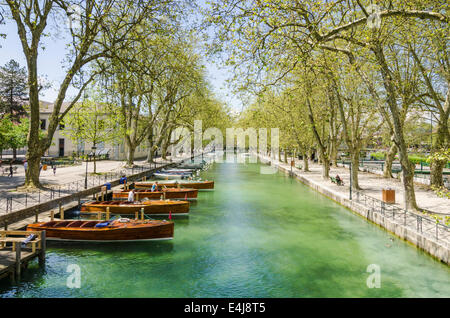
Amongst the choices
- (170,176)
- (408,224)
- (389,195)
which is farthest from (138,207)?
(170,176)

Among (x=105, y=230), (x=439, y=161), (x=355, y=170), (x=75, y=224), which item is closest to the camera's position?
(x=105, y=230)

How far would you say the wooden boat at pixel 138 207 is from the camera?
20156 millimetres

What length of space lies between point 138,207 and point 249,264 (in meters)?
10.3

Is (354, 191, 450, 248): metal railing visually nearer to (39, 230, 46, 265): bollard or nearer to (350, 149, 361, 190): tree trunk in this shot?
(350, 149, 361, 190): tree trunk

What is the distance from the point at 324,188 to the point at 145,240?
60.6 feet

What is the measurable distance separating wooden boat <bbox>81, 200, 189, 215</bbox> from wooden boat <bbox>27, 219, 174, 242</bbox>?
4524 mm

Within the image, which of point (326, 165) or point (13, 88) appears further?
point (13, 88)

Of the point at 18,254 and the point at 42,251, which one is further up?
the point at 18,254

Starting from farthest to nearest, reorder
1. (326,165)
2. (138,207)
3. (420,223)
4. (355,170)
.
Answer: (326,165) → (355,170) → (138,207) → (420,223)

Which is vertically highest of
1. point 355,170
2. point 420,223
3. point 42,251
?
point 355,170

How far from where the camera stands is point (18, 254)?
35.7 feet

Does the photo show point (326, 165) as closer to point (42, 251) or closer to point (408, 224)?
point (408, 224)

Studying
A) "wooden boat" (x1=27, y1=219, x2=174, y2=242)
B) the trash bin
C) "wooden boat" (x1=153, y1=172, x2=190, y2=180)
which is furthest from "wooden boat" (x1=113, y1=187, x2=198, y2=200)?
the trash bin

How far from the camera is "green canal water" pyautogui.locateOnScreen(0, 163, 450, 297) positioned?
10523 millimetres
